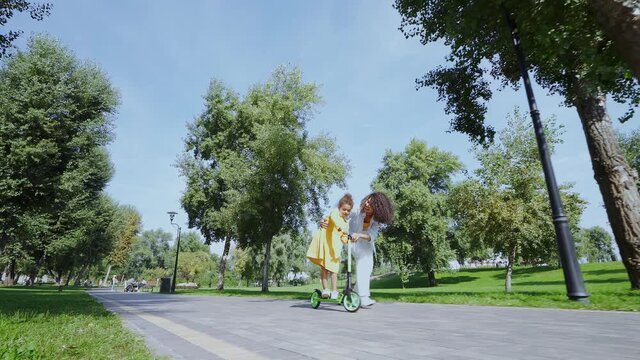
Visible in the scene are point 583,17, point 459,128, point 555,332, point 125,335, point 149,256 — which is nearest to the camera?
point 555,332

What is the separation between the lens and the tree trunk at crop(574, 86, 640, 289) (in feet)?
31.2

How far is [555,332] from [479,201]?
2354cm

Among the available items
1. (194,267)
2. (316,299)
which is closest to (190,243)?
(194,267)

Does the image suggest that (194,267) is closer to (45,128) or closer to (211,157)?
(211,157)

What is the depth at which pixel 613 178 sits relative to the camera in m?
9.77

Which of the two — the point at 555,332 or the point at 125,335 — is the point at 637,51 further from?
the point at 125,335

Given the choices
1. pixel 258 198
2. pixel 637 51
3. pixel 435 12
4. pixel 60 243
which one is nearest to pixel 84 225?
pixel 60 243

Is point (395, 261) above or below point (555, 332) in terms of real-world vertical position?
above

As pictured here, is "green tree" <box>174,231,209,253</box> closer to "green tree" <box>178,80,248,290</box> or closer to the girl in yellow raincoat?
"green tree" <box>178,80,248,290</box>

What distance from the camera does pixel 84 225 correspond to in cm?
3152

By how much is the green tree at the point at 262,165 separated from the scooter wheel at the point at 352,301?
1209 centimetres

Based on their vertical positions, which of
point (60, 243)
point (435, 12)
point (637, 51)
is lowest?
point (637, 51)

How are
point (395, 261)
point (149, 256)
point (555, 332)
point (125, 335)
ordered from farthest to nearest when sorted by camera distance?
point (149, 256)
point (395, 261)
point (125, 335)
point (555, 332)

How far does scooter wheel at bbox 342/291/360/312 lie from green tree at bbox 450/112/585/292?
20.6 m
